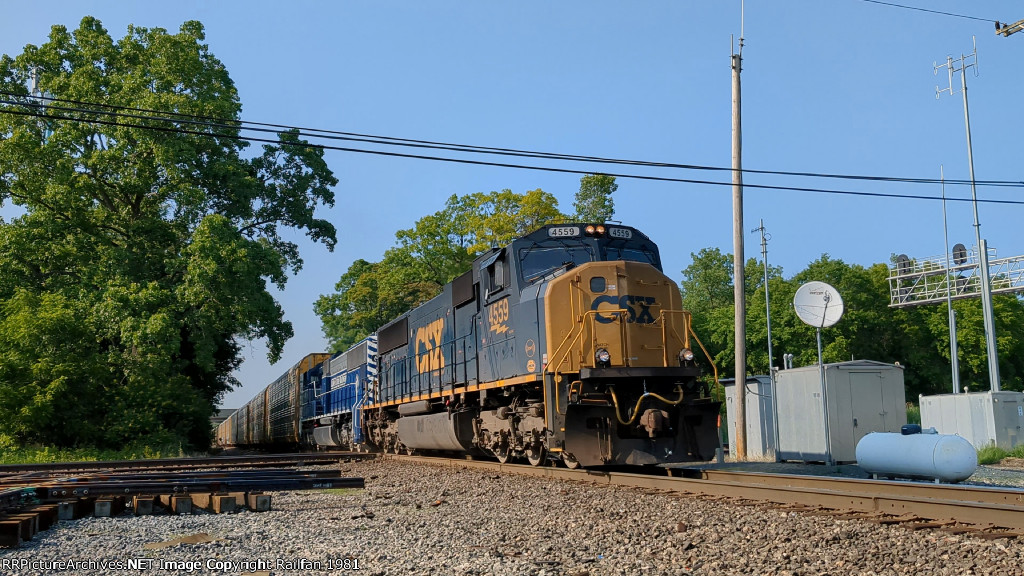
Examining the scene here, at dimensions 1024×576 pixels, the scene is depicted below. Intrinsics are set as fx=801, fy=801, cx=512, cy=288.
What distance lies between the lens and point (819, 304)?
47.5 feet

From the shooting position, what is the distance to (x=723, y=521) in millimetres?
6863

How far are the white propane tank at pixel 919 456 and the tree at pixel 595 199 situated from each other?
2883cm

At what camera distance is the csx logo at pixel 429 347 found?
1577 cm

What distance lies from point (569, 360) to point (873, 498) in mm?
4593

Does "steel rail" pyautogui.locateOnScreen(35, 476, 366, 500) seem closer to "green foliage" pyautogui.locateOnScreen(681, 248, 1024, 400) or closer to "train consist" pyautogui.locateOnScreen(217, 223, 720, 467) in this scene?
"train consist" pyautogui.locateOnScreen(217, 223, 720, 467)

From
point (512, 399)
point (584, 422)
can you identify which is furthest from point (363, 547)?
point (512, 399)

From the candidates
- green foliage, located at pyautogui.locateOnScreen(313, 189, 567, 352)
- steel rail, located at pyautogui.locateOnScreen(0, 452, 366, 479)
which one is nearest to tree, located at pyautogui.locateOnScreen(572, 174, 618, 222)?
green foliage, located at pyautogui.locateOnScreen(313, 189, 567, 352)

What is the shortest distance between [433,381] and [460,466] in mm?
2169

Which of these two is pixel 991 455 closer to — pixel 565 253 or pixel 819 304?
pixel 819 304

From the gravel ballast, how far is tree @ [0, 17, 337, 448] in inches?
586

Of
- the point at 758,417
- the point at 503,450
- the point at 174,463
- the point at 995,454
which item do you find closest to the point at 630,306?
the point at 503,450

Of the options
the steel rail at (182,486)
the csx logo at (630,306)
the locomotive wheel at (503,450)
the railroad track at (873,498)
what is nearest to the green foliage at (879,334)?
the locomotive wheel at (503,450)

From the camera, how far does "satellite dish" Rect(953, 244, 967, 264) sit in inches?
1260

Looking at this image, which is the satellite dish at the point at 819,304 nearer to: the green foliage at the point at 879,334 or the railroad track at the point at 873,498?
the railroad track at the point at 873,498
